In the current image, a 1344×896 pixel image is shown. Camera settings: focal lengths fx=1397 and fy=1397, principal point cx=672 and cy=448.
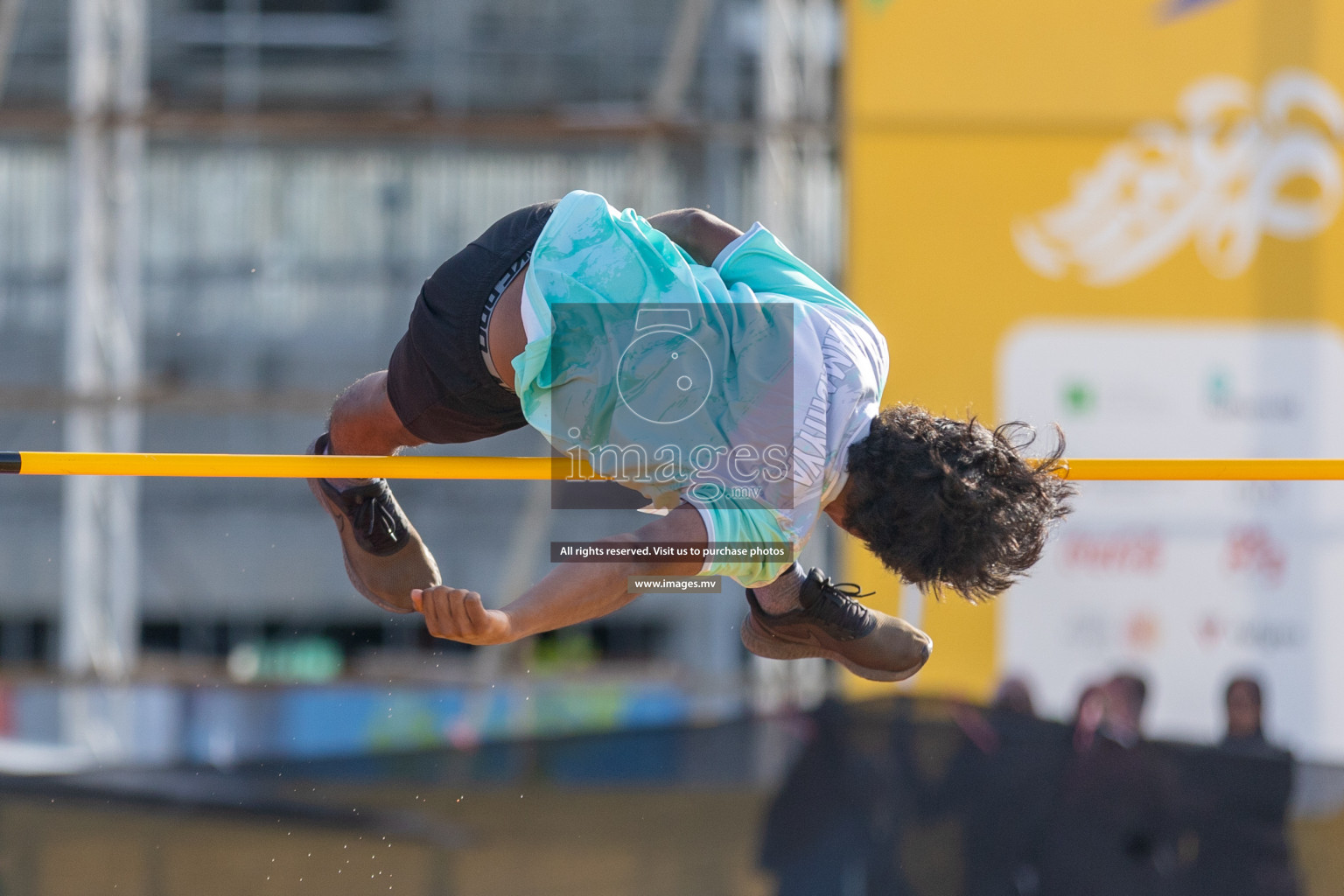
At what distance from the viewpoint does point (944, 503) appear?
2.53 m

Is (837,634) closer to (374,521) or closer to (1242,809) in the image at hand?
(374,521)

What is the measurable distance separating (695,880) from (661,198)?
2602mm

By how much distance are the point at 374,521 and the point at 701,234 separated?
3.31ft

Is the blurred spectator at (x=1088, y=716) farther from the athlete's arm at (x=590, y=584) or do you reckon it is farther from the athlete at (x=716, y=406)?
the athlete's arm at (x=590, y=584)

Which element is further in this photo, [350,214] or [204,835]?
[350,214]

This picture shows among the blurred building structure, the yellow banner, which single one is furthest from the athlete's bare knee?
the blurred building structure

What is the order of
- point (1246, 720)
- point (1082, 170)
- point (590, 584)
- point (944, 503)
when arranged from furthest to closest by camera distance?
point (1082, 170) → point (1246, 720) → point (944, 503) → point (590, 584)

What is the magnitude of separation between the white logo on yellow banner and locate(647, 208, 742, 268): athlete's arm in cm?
242

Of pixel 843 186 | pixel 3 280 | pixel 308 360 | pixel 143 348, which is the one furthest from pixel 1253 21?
pixel 3 280

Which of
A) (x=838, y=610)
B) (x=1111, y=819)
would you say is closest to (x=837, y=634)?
(x=838, y=610)

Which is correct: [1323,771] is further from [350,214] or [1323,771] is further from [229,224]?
[229,224]

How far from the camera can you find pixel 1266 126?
4.99 metres

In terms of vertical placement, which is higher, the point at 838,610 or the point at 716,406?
the point at 716,406

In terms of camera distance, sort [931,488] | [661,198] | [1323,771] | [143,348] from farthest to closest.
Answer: [143,348]
[661,198]
[1323,771]
[931,488]
